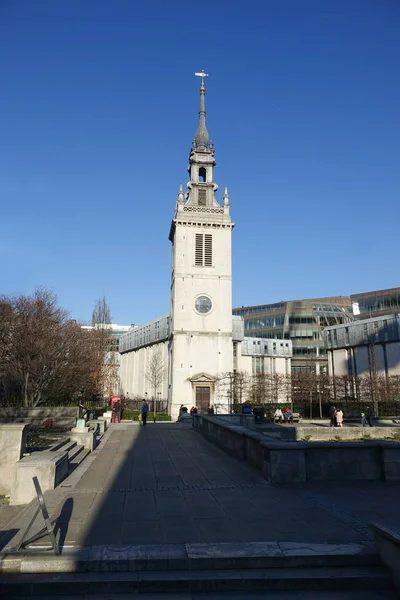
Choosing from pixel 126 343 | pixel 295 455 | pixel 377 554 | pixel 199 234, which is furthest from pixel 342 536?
pixel 126 343

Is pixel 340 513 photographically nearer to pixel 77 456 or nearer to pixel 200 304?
pixel 77 456

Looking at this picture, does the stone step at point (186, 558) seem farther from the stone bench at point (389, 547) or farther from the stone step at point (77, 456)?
the stone step at point (77, 456)

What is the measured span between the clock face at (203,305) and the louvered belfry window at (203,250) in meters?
4.11

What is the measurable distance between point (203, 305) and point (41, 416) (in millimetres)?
30014

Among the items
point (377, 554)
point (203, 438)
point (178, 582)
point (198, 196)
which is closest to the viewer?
point (178, 582)

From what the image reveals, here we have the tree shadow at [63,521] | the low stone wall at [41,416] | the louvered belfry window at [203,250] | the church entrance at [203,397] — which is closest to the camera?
the tree shadow at [63,521]

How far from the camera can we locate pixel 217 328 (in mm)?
A: 53781

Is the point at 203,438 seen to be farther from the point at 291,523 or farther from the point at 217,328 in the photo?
the point at 217,328

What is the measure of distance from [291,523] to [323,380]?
4711 centimetres

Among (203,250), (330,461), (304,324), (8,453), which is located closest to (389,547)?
(330,461)

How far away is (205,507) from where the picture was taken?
810 cm

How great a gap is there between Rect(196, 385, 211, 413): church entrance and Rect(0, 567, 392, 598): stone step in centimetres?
4703

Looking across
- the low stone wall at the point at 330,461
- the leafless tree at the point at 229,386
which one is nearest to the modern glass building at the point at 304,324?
the leafless tree at the point at 229,386

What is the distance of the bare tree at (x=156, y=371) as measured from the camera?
66.6 m
